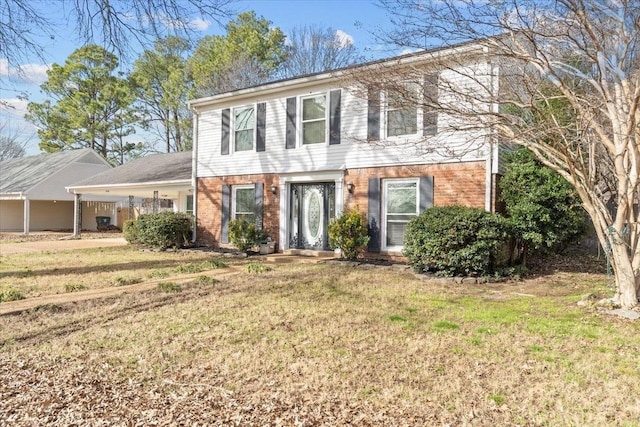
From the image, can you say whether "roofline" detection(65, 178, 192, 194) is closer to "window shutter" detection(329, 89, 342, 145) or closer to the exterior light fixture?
"window shutter" detection(329, 89, 342, 145)

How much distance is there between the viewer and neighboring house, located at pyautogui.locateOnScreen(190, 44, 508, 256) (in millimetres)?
9609

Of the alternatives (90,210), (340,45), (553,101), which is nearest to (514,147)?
(553,101)

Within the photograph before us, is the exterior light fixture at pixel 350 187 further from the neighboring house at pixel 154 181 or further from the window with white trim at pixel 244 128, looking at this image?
the neighboring house at pixel 154 181

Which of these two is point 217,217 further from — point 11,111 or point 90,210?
point 90,210

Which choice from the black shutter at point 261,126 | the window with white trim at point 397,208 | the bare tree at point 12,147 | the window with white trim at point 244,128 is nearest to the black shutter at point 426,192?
the window with white trim at point 397,208

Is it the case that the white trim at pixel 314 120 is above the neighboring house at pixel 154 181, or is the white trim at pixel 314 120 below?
above

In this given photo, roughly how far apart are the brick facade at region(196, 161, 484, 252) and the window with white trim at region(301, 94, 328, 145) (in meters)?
1.45

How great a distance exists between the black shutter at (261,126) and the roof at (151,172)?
3.80 meters

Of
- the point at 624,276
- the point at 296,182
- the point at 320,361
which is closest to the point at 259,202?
the point at 296,182

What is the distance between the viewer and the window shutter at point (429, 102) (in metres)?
7.39

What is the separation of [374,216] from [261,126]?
4.73 metres

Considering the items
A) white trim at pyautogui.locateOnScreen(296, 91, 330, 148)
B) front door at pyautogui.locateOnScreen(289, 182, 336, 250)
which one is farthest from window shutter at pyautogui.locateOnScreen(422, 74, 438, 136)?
front door at pyautogui.locateOnScreen(289, 182, 336, 250)

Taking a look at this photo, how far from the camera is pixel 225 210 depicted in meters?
13.9

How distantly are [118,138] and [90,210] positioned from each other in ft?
26.5
